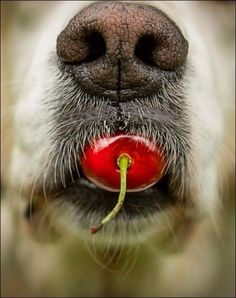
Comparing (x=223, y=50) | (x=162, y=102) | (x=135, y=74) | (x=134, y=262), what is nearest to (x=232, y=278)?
(x=134, y=262)

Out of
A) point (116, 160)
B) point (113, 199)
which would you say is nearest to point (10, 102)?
point (113, 199)

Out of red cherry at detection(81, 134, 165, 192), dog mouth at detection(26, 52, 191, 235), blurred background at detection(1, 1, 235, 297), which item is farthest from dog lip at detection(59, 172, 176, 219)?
blurred background at detection(1, 1, 235, 297)

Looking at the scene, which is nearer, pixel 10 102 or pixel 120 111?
pixel 120 111

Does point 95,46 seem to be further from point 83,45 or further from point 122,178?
point 122,178

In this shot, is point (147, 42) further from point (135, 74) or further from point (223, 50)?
point (223, 50)

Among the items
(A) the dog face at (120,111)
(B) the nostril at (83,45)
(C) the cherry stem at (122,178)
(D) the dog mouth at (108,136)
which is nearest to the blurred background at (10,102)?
(A) the dog face at (120,111)

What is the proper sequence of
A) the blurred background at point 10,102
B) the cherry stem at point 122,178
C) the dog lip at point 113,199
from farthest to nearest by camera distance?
1. the blurred background at point 10,102
2. the dog lip at point 113,199
3. the cherry stem at point 122,178

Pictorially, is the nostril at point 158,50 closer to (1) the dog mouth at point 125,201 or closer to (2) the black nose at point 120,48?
(2) the black nose at point 120,48
